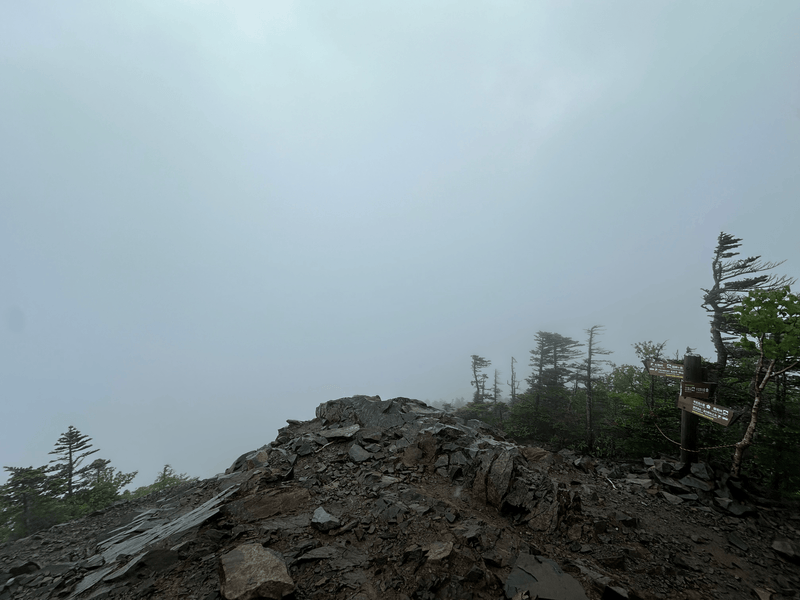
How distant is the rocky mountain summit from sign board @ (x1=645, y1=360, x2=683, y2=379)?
329 centimetres

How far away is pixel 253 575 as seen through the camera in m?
5.16

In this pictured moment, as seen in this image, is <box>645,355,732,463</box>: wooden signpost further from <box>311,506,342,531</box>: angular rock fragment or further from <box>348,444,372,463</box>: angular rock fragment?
<box>311,506,342,531</box>: angular rock fragment

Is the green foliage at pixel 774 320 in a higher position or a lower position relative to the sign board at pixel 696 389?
higher

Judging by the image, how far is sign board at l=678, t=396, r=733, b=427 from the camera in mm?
8664

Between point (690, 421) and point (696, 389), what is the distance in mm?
1376

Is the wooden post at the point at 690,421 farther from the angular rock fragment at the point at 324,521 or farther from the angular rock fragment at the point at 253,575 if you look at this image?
the angular rock fragment at the point at 253,575

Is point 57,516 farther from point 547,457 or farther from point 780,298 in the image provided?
point 780,298

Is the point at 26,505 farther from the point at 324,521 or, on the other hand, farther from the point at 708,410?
the point at 708,410

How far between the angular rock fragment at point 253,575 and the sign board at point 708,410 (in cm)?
1302

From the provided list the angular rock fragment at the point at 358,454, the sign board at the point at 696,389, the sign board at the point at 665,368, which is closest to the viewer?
the sign board at the point at 696,389

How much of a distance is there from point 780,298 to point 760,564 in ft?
24.4

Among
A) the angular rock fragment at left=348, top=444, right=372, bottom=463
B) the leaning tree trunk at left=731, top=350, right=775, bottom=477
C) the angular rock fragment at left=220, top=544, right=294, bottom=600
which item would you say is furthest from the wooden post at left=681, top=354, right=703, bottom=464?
the angular rock fragment at left=220, top=544, right=294, bottom=600

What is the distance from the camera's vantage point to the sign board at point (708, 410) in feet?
28.4

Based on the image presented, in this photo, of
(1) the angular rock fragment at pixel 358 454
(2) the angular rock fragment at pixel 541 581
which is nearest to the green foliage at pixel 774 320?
(2) the angular rock fragment at pixel 541 581
